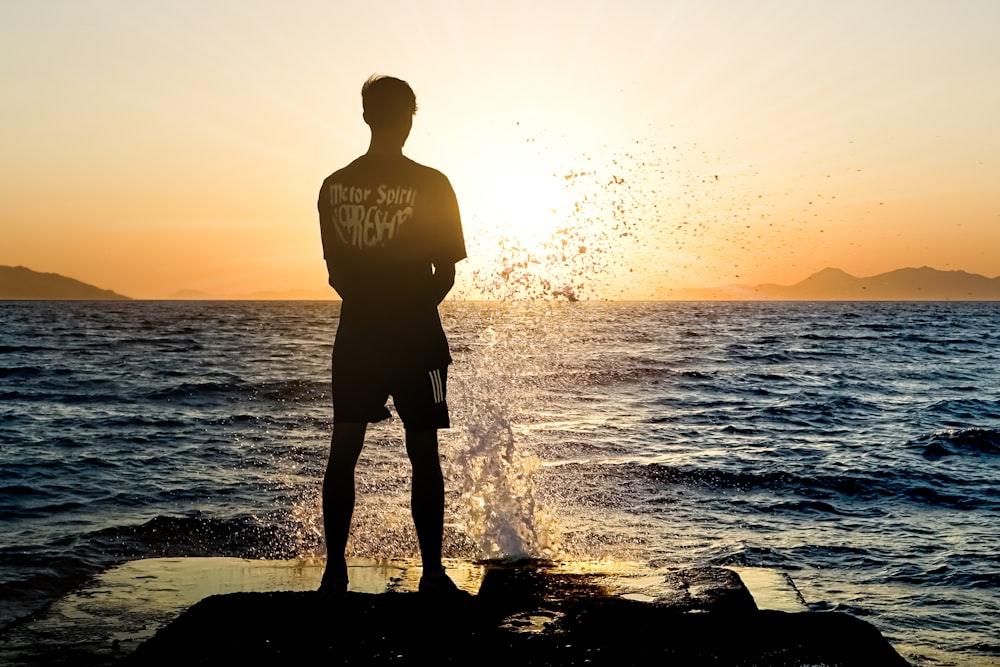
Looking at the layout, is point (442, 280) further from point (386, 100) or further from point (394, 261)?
point (386, 100)

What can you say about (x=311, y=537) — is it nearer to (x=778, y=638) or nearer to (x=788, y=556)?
(x=788, y=556)

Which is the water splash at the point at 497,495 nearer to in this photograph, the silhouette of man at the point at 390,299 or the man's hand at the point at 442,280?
the silhouette of man at the point at 390,299

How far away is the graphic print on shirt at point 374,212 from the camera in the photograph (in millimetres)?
3748

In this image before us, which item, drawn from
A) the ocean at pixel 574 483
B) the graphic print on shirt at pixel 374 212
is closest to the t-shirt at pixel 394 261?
the graphic print on shirt at pixel 374 212

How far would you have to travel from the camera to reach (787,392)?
79.8 ft

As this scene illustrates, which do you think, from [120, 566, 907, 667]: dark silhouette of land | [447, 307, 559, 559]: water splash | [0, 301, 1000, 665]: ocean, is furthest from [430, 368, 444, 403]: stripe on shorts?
[0, 301, 1000, 665]: ocean

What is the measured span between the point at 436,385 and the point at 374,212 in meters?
0.75

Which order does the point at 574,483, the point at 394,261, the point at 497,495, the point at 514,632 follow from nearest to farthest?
the point at 514,632 → the point at 394,261 → the point at 497,495 → the point at 574,483

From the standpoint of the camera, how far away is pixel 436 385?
3783 mm

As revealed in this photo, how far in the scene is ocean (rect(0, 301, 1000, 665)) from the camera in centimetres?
753

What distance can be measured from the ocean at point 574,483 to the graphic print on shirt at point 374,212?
9.51ft

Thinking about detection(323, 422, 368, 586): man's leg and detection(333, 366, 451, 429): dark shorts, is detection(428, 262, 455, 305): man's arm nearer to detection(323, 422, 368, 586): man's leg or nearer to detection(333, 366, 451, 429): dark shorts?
detection(333, 366, 451, 429): dark shorts

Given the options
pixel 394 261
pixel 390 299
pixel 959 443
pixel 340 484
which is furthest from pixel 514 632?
pixel 959 443

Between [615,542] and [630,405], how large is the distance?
1182 cm
